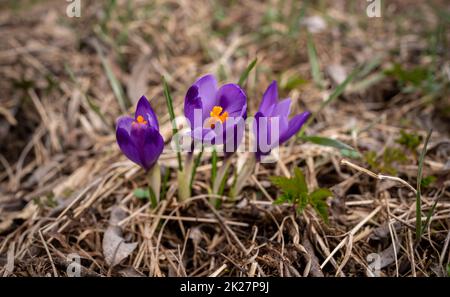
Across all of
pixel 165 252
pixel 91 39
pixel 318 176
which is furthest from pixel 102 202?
pixel 91 39

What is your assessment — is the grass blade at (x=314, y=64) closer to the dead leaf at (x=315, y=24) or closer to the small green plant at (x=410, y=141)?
the dead leaf at (x=315, y=24)

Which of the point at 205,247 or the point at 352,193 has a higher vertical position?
the point at 352,193

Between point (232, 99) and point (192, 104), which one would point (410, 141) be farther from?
point (192, 104)

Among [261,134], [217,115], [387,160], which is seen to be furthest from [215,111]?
[387,160]

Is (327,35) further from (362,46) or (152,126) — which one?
(152,126)

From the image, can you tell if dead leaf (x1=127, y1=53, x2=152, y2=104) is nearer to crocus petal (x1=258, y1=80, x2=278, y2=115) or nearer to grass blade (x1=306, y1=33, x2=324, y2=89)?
grass blade (x1=306, y1=33, x2=324, y2=89)

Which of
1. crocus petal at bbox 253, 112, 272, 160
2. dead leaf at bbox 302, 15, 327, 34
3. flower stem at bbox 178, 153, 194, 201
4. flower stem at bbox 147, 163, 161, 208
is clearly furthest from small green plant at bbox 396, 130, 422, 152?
dead leaf at bbox 302, 15, 327, 34
